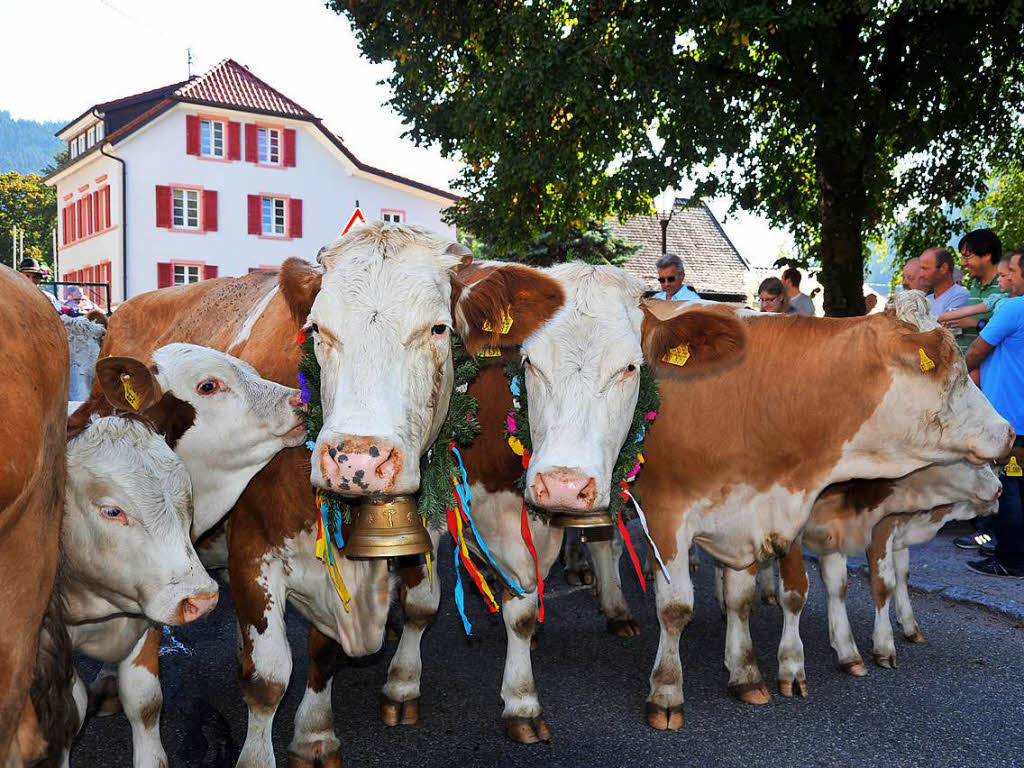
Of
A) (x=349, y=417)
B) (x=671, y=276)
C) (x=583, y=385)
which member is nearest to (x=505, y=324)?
(x=583, y=385)

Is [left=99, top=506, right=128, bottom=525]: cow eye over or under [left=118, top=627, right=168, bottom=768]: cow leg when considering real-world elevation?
over

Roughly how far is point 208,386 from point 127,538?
802mm

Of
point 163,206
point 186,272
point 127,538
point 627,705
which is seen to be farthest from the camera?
point 186,272

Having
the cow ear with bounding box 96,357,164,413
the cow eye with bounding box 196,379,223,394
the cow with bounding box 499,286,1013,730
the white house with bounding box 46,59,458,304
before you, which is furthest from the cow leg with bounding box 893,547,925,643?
the white house with bounding box 46,59,458,304

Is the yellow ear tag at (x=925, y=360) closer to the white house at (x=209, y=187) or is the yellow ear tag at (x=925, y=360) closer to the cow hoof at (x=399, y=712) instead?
the cow hoof at (x=399, y=712)

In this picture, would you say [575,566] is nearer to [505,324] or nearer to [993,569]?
[993,569]

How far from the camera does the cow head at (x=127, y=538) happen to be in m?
2.90

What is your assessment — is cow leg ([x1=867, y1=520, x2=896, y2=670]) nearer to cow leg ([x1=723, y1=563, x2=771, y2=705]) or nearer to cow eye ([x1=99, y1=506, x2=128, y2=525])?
cow leg ([x1=723, y1=563, x2=771, y2=705])

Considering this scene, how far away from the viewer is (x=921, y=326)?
4445mm

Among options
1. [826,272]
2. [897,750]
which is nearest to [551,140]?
[826,272]

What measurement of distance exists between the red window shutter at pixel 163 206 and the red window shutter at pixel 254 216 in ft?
9.36

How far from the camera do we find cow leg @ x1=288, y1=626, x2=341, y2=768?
3600 mm

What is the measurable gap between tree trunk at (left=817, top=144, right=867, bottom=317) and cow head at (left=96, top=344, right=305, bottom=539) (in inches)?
409

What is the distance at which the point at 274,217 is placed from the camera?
1383 inches
